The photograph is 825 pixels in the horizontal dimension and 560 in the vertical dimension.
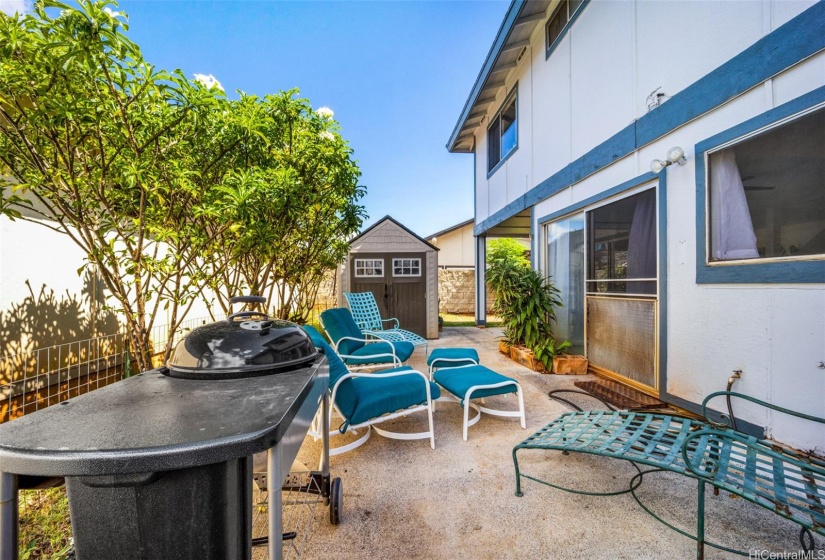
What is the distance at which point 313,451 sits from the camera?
271 cm

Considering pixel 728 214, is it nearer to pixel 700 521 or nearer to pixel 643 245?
pixel 643 245

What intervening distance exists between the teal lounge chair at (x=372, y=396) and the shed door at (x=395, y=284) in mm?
4814

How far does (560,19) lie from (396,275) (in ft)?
18.2

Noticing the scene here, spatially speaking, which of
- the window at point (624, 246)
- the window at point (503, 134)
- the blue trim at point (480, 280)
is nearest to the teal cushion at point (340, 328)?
the window at point (624, 246)

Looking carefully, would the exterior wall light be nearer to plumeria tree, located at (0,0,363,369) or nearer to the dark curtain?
the dark curtain

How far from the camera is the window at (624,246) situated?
3.76m

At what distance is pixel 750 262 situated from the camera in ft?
8.70

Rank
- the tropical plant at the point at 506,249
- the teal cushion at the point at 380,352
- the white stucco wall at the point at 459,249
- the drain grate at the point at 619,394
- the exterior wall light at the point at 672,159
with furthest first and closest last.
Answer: the white stucco wall at the point at 459,249, the tropical plant at the point at 506,249, the teal cushion at the point at 380,352, the drain grate at the point at 619,394, the exterior wall light at the point at 672,159

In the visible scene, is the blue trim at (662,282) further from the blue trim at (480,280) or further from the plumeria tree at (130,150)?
the blue trim at (480,280)

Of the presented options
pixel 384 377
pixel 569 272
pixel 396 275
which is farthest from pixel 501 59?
pixel 384 377

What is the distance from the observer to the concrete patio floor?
1688 mm

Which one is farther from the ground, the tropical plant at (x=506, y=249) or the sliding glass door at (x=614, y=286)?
the tropical plant at (x=506, y=249)

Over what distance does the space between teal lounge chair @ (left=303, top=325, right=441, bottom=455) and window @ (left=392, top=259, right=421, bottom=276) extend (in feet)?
16.2

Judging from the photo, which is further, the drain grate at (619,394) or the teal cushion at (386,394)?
the drain grate at (619,394)
